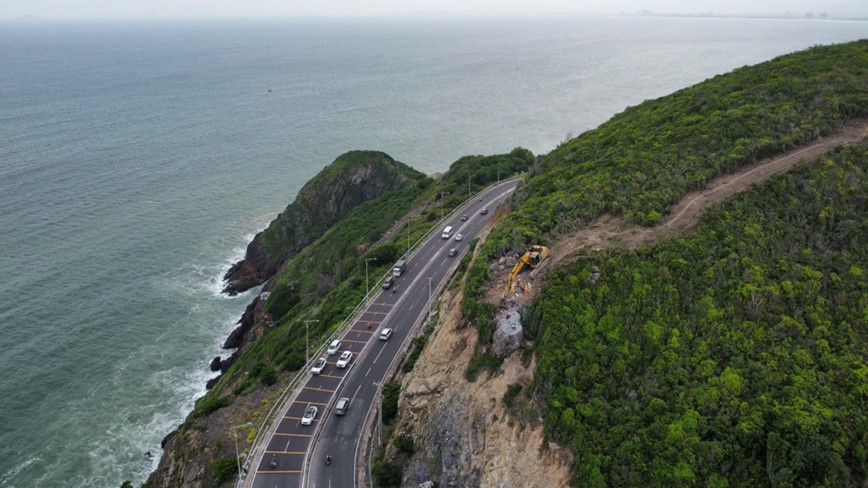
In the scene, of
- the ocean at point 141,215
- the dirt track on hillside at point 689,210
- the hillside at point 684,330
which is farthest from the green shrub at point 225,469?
the dirt track on hillside at point 689,210

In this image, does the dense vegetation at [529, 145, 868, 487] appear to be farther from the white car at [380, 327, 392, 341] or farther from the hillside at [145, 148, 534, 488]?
the hillside at [145, 148, 534, 488]

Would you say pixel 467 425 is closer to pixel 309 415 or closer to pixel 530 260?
pixel 530 260

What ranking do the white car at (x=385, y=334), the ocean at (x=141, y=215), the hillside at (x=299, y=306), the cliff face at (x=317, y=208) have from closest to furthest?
the hillside at (x=299, y=306)
the white car at (x=385, y=334)
the ocean at (x=141, y=215)
the cliff face at (x=317, y=208)

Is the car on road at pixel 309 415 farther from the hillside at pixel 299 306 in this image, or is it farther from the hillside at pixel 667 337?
the hillside at pixel 667 337

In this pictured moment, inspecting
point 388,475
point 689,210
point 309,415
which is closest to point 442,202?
point 309,415

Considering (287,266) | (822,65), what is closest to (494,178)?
(287,266)

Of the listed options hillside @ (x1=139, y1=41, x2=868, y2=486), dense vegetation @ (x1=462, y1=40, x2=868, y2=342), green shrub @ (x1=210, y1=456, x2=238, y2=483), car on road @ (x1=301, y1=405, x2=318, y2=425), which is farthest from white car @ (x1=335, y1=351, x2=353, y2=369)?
dense vegetation @ (x1=462, y1=40, x2=868, y2=342)

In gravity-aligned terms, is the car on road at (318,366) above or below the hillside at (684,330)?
below
